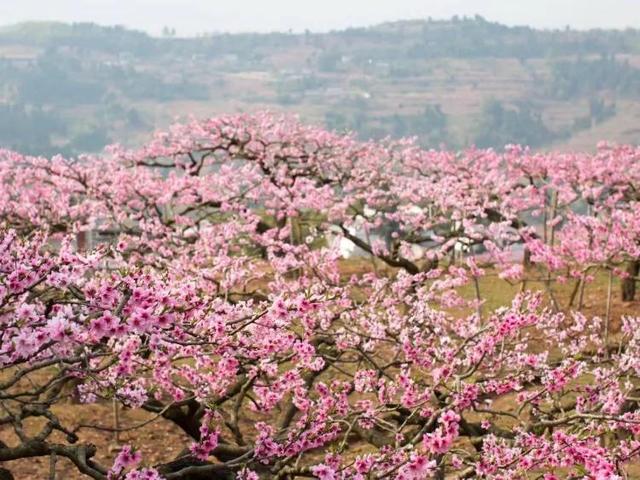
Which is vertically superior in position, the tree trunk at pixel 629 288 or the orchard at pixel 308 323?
the orchard at pixel 308 323

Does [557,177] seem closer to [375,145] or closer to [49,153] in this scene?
[375,145]

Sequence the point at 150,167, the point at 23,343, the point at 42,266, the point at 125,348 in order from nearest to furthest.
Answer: the point at 23,343
the point at 42,266
the point at 125,348
the point at 150,167

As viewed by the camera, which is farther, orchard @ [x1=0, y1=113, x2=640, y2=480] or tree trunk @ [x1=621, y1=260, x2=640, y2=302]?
tree trunk @ [x1=621, y1=260, x2=640, y2=302]

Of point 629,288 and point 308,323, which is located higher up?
point 308,323

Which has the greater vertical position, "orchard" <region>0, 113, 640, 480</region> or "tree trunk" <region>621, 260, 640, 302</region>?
"orchard" <region>0, 113, 640, 480</region>

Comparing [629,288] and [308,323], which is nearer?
[308,323]

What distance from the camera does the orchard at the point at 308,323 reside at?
5.60 m

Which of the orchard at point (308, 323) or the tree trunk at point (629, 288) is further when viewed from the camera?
the tree trunk at point (629, 288)

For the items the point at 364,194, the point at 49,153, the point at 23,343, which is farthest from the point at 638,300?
the point at 49,153

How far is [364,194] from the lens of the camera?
79.3 feet

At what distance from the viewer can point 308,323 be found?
880cm

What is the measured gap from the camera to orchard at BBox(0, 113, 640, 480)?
18.4 ft

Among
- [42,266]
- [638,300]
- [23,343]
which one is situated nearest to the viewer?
[23,343]

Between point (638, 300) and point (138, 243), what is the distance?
13.6 meters
